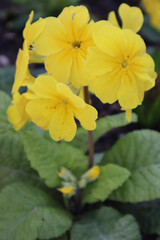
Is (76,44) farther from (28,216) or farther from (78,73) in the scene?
(28,216)

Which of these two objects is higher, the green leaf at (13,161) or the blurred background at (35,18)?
the green leaf at (13,161)

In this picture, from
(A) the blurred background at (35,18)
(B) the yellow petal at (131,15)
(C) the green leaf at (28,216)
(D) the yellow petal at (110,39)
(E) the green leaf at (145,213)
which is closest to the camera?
(D) the yellow petal at (110,39)

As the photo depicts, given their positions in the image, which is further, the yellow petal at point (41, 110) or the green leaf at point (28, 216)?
the green leaf at point (28, 216)

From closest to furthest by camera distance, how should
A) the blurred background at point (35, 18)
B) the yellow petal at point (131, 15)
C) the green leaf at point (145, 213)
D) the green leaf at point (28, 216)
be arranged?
1. the yellow petal at point (131, 15)
2. the green leaf at point (28, 216)
3. the green leaf at point (145, 213)
4. the blurred background at point (35, 18)

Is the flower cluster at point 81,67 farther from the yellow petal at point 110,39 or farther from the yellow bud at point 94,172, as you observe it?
the yellow bud at point 94,172

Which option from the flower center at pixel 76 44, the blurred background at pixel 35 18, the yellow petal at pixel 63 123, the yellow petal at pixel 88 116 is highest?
the flower center at pixel 76 44

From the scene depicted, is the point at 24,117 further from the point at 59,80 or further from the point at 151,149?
the point at 151,149

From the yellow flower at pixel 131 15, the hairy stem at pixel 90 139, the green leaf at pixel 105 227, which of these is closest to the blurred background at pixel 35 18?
the hairy stem at pixel 90 139
